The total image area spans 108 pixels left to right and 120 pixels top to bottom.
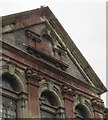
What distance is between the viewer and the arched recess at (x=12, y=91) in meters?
18.1

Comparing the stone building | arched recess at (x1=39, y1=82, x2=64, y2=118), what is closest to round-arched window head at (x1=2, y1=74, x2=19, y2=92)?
the stone building

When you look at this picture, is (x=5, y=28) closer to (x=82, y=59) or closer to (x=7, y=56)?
(x=7, y=56)

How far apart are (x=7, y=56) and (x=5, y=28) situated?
74.1 inches

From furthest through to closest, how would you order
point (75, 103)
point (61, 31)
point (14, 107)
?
point (61, 31), point (75, 103), point (14, 107)

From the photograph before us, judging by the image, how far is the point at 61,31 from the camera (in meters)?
24.6

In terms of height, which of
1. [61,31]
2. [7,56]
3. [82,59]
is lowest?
[7,56]

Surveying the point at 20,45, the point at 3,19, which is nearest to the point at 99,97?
the point at 20,45

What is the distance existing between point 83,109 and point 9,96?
18.4ft

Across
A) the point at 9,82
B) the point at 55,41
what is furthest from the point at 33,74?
the point at 55,41

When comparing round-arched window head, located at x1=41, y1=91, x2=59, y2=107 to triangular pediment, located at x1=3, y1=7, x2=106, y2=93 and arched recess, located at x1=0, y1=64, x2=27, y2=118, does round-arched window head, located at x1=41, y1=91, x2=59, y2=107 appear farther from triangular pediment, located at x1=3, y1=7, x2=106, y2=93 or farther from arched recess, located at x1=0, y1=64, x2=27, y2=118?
triangular pediment, located at x1=3, y1=7, x2=106, y2=93

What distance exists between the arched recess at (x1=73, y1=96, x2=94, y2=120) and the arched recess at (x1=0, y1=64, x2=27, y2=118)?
4.21 metres

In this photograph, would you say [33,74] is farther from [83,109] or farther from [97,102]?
[97,102]

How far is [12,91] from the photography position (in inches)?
733

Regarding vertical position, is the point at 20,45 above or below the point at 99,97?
above
